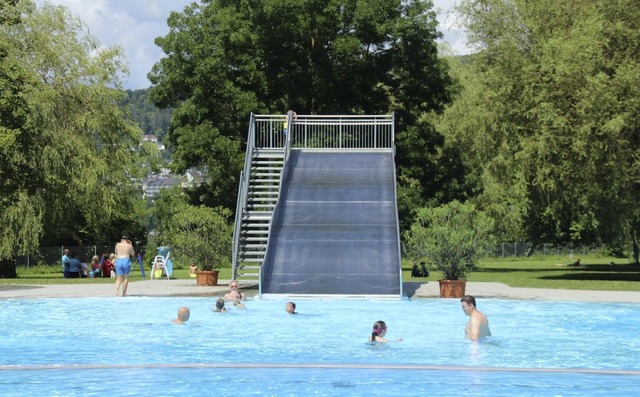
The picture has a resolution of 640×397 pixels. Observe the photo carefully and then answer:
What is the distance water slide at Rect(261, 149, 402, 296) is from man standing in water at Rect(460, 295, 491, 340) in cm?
769

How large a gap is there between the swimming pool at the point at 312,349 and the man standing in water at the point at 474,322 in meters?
0.22

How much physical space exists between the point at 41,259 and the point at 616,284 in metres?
40.2

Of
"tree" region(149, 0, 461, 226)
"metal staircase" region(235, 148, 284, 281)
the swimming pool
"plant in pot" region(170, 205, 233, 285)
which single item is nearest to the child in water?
the swimming pool

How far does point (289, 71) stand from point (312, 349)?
103ft

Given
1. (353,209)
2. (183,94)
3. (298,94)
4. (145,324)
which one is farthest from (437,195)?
(145,324)

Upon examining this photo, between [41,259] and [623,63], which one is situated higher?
[623,63]

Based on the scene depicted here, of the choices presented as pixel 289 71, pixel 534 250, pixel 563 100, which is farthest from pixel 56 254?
pixel 534 250

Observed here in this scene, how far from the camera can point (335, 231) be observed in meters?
29.5

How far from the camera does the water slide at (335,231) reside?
2675 cm

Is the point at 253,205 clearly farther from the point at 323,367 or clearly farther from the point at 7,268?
the point at 323,367

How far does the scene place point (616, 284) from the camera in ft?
112

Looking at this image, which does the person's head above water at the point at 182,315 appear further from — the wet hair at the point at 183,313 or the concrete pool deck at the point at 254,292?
the concrete pool deck at the point at 254,292

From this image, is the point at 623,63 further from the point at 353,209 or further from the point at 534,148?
the point at 353,209

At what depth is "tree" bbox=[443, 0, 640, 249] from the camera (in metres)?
35.7
